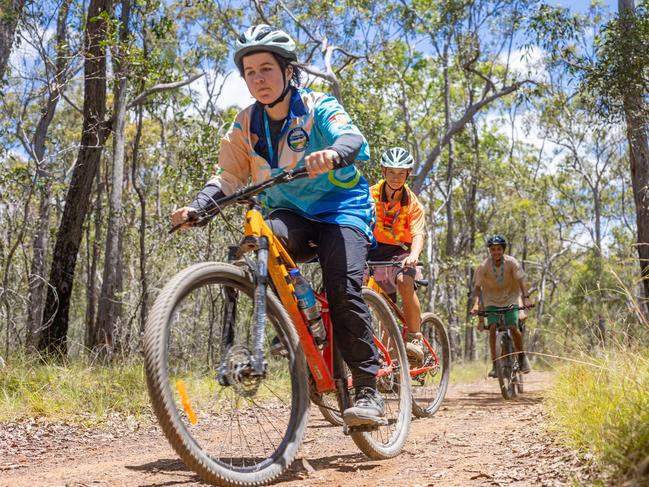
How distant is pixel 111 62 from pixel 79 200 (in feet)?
12.8

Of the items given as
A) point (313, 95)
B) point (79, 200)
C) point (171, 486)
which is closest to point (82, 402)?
point (171, 486)

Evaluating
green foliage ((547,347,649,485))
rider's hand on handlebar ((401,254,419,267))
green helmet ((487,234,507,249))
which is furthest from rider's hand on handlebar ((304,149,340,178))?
green helmet ((487,234,507,249))

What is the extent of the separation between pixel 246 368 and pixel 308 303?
68 centimetres

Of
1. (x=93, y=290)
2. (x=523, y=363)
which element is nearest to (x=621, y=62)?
(x=523, y=363)

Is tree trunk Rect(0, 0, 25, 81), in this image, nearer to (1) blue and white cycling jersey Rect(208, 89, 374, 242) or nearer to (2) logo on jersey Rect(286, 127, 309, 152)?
(1) blue and white cycling jersey Rect(208, 89, 374, 242)

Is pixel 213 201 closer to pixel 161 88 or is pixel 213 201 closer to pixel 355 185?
pixel 355 185

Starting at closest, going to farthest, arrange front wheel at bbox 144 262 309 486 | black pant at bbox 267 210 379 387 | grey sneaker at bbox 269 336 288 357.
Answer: front wheel at bbox 144 262 309 486 < grey sneaker at bbox 269 336 288 357 < black pant at bbox 267 210 379 387

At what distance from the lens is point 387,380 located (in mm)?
4852

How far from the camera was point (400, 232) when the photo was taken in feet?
21.9

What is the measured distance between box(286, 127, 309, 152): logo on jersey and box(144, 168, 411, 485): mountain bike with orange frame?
0.44 metres

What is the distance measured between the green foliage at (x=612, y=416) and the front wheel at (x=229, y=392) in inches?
53.9

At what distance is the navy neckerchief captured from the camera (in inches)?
154

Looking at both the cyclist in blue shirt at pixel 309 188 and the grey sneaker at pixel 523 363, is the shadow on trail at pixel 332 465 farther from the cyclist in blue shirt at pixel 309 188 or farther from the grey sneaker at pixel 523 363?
the grey sneaker at pixel 523 363

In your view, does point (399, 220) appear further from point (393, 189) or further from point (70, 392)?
point (70, 392)
